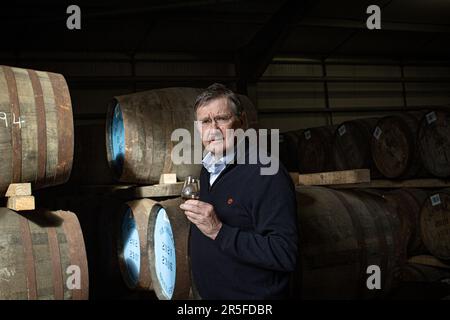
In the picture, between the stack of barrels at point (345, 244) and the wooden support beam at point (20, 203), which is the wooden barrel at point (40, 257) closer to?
the wooden support beam at point (20, 203)

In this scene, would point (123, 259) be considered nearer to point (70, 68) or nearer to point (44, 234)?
point (44, 234)

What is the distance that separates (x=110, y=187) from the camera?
4457 mm

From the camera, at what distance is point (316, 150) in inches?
230

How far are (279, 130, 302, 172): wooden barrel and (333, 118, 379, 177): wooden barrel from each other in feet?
3.74

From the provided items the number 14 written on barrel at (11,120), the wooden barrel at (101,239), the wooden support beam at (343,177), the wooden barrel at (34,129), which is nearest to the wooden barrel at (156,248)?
the wooden barrel at (101,239)

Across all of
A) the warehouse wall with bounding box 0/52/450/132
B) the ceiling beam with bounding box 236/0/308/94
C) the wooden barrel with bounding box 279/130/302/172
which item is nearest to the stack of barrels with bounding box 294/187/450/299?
the wooden barrel with bounding box 279/130/302/172

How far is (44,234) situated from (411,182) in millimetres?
3512

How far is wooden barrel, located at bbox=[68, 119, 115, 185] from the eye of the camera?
4781 mm

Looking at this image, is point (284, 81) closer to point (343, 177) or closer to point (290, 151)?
point (290, 151)

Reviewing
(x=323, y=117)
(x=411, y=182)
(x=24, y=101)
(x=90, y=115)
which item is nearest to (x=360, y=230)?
(x=411, y=182)

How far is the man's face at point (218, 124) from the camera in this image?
200cm

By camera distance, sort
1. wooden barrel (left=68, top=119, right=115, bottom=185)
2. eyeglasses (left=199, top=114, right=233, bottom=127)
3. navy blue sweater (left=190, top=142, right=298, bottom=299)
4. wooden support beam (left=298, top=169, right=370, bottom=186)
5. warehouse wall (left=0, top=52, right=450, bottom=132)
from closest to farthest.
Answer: navy blue sweater (left=190, top=142, right=298, bottom=299) < eyeglasses (left=199, top=114, right=233, bottom=127) < wooden support beam (left=298, top=169, right=370, bottom=186) < wooden barrel (left=68, top=119, right=115, bottom=185) < warehouse wall (left=0, top=52, right=450, bottom=132)

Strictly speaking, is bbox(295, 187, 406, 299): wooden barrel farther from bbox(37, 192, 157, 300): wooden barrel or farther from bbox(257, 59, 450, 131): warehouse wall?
bbox(257, 59, 450, 131): warehouse wall

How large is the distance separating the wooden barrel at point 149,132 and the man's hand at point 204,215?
2170mm
